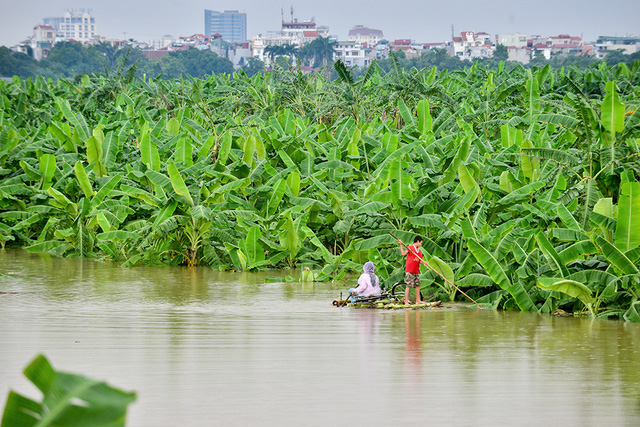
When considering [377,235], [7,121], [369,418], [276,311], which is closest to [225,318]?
[276,311]

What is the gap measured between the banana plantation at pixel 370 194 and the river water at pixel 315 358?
660mm

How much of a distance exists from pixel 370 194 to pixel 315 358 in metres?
5.27

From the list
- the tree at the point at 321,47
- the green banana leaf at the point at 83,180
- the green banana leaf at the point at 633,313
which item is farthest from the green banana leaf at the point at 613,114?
the tree at the point at 321,47

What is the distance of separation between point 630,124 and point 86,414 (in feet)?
27.7

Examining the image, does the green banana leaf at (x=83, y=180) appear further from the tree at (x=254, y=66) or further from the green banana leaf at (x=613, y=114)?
the tree at (x=254, y=66)

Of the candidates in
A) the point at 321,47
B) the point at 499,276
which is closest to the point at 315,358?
the point at 499,276

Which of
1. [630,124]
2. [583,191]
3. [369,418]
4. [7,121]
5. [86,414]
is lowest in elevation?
[369,418]

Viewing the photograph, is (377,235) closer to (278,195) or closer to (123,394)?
(278,195)

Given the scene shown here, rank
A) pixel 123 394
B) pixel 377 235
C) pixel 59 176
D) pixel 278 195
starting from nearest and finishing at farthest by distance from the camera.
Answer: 1. pixel 123 394
2. pixel 377 235
3. pixel 278 195
4. pixel 59 176

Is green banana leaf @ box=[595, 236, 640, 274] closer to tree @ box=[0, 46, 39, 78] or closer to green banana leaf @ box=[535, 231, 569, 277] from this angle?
green banana leaf @ box=[535, 231, 569, 277]

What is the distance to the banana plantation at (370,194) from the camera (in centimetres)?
866

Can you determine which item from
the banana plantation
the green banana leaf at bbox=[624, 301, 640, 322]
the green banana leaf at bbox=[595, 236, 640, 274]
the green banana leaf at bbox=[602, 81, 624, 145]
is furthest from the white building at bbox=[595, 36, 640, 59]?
the green banana leaf at bbox=[595, 236, 640, 274]

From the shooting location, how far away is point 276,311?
8.70 metres

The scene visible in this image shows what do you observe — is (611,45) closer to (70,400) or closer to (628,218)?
(628,218)
